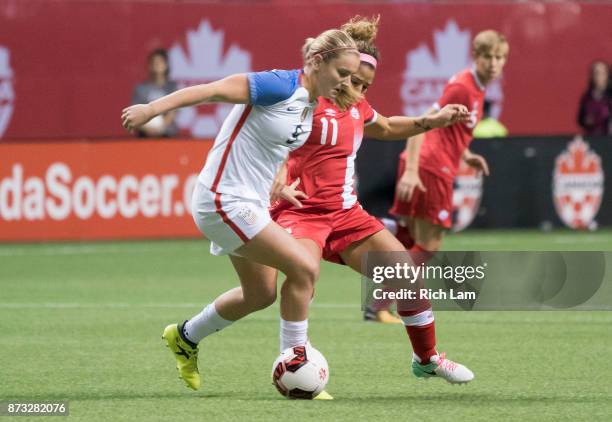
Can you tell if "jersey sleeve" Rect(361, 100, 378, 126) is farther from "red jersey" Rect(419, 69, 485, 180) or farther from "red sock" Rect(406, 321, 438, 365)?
"red jersey" Rect(419, 69, 485, 180)

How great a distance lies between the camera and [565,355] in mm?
8875

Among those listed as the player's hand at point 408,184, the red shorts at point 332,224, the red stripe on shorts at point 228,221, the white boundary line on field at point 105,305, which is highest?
Result: the red stripe on shorts at point 228,221

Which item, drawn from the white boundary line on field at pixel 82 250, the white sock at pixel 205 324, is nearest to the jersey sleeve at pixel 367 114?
the white sock at pixel 205 324

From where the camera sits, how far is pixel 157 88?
58.3ft

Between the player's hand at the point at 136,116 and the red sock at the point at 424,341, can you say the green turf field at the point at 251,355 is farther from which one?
the player's hand at the point at 136,116

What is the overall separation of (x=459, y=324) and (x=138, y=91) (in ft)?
27.3

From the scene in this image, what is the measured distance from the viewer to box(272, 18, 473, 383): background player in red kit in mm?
7707

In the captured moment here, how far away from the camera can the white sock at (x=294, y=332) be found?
7.20 metres

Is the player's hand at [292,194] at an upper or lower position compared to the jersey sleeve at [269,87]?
lower

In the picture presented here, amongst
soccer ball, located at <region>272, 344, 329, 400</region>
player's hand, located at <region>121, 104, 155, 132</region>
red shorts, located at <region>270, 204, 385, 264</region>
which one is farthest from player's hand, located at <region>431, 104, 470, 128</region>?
player's hand, located at <region>121, 104, 155, 132</region>

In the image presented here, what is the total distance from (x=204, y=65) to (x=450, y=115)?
41.7 ft

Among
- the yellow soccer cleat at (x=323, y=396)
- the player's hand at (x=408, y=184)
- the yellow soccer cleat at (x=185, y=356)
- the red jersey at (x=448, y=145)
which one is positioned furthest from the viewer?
the red jersey at (x=448, y=145)

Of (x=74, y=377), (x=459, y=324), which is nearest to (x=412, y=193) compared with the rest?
(x=459, y=324)

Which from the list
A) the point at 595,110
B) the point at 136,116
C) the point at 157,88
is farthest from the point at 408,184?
the point at 595,110
